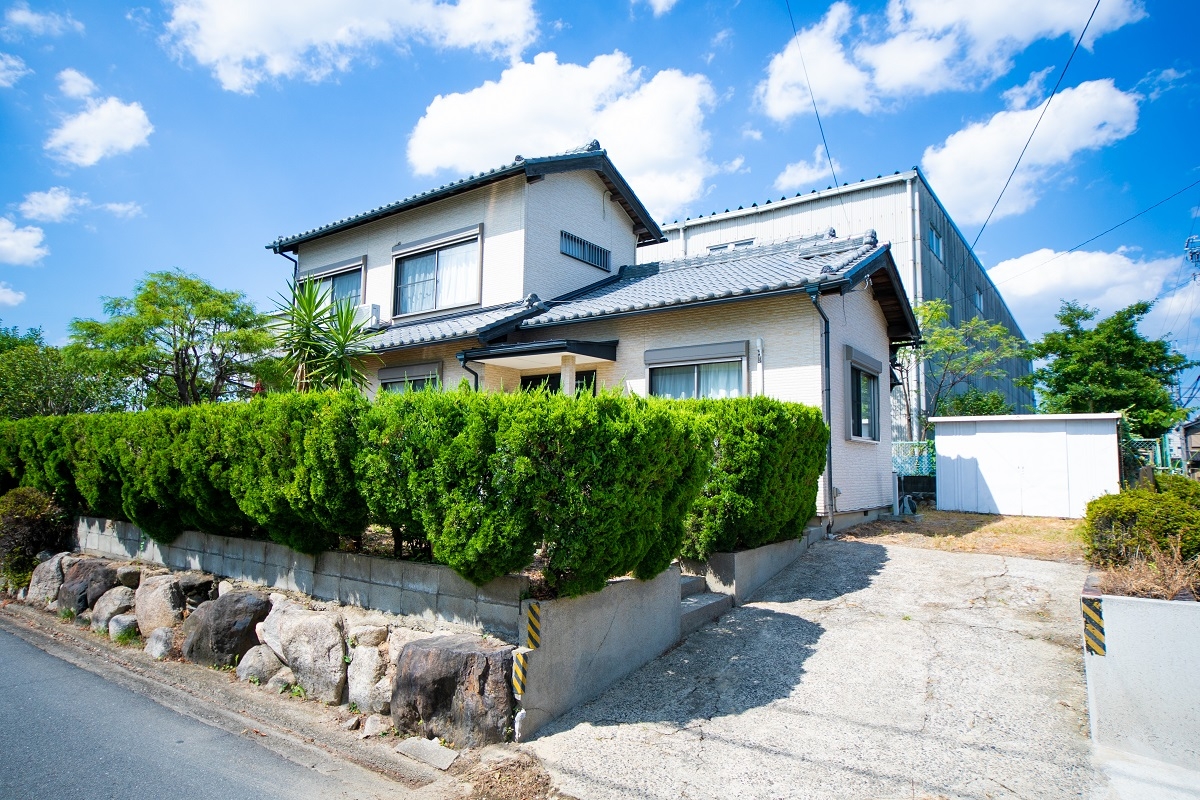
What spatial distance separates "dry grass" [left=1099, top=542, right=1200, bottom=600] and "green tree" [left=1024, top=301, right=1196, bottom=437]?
742 inches

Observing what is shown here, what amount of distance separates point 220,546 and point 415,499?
398 cm

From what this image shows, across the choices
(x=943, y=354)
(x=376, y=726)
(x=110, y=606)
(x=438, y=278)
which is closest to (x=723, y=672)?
(x=376, y=726)

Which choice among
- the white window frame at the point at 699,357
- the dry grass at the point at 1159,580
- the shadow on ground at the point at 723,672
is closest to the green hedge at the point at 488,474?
the shadow on ground at the point at 723,672

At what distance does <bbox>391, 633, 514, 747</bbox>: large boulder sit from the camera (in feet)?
14.1

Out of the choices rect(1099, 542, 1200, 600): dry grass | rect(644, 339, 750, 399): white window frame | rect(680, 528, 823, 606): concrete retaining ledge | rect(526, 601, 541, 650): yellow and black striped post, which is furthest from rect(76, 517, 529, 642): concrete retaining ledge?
rect(644, 339, 750, 399): white window frame

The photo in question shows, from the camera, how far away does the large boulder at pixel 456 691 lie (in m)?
4.30

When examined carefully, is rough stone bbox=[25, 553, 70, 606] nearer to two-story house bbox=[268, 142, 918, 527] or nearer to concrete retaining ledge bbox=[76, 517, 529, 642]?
concrete retaining ledge bbox=[76, 517, 529, 642]

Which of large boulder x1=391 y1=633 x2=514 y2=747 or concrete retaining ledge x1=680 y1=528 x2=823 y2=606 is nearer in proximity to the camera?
large boulder x1=391 y1=633 x2=514 y2=747

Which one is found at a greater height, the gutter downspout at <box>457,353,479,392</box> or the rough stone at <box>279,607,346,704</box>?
the gutter downspout at <box>457,353,479,392</box>

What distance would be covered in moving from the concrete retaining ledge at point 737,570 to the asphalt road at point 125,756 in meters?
3.92

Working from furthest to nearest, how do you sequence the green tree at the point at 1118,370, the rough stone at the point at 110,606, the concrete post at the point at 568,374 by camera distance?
the green tree at the point at 1118,370
the concrete post at the point at 568,374
the rough stone at the point at 110,606

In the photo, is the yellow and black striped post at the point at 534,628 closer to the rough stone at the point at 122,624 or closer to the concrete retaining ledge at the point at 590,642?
the concrete retaining ledge at the point at 590,642

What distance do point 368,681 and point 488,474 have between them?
2.01 meters

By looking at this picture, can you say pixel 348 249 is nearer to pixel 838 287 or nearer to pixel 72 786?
pixel 838 287
